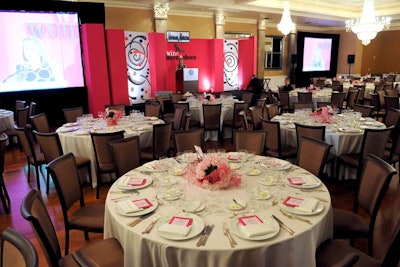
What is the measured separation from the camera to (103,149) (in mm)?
4168

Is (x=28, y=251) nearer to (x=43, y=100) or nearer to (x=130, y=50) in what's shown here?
(x=43, y=100)

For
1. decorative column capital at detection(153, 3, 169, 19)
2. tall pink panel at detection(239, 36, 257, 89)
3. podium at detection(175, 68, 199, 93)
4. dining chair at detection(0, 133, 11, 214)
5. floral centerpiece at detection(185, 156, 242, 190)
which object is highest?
decorative column capital at detection(153, 3, 169, 19)

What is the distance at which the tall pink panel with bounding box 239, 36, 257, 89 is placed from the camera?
1291cm

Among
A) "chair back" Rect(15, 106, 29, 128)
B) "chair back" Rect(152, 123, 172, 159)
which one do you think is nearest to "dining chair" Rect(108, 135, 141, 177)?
"chair back" Rect(152, 123, 172, 159)

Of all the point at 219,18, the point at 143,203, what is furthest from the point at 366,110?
the point at 219,18

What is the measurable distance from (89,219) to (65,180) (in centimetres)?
41

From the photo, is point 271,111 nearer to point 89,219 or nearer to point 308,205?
point 308,205

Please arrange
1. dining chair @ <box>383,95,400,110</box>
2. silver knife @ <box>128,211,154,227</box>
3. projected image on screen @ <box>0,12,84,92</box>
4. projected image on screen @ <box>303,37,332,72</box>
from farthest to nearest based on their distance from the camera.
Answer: projected image on screen @ <box>303,37,332,72</box>, projected image on screen @ <box>0,12,84,92</box>, dining chair @ <box>383,95,400,110</box>, silver knife @ <box>128,211,154,227</box>

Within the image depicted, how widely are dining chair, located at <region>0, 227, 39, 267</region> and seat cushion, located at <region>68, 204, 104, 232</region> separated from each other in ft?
3.32

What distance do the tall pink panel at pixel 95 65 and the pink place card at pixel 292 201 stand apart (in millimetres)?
7255

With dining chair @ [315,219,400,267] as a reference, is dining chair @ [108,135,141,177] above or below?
above

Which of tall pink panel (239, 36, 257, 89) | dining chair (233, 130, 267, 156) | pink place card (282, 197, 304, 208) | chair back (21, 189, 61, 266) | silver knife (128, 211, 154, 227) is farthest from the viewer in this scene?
tall pink panel (239, 36, 257, 89)

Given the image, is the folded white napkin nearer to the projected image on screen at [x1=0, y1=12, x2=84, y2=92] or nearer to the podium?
the projected image on screen at [x1=0, y1=12, x2=84, y2=92]

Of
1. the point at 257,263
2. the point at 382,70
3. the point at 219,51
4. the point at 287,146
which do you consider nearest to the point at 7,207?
the point at 257,263
